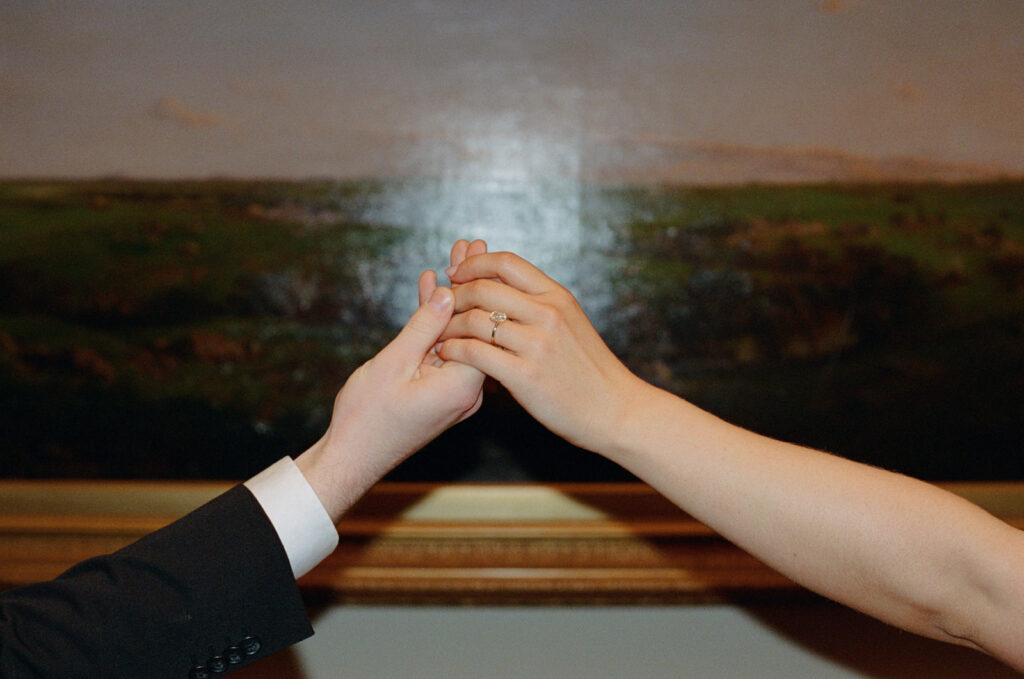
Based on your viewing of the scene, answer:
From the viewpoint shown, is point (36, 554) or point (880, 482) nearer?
point (880, 482)

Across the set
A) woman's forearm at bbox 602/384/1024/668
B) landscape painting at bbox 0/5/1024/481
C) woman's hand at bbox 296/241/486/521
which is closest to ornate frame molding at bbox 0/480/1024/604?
landscape painting at bbox 0/5/1024/481

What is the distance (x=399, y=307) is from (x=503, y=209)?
9.3 inches

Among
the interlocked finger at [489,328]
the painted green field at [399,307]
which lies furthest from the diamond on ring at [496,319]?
the painted green field at [399,307]

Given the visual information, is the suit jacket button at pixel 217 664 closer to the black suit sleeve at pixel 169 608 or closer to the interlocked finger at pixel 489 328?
the black suit sleeve at pixel 169 608

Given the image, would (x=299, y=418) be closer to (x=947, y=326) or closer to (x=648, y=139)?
(x=648, y=139)

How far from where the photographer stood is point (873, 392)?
3.71ft

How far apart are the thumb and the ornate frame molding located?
41 centimetres

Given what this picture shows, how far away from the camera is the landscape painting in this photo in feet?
3.53

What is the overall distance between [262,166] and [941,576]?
3.42 feet

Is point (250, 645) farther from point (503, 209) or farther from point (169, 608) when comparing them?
point (503, 209)

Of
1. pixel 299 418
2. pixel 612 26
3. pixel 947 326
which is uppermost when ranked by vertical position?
pixel 612 26

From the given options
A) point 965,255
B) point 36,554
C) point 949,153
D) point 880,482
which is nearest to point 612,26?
point 949,153

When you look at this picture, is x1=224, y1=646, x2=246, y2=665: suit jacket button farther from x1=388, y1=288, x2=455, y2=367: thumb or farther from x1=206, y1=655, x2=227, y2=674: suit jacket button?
x1=388, y1=288, x2=455, y2=367: thumb

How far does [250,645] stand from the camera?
2.11 feet
